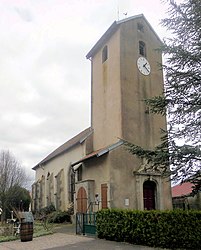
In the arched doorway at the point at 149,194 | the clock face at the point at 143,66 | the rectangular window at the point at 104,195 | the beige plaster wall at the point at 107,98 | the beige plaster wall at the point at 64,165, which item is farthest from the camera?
the beige plaster wall at the point at 64,165

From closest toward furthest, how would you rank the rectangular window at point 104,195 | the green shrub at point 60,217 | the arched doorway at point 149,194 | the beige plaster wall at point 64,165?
the rectangular window at point 104,195 < the arched doorway at point 149,194 < the green shrub at point 60,217 < the beige plaster wall at point 64,165

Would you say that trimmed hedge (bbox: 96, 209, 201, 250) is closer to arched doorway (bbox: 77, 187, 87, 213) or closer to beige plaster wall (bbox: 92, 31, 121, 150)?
arched doorway (bbox: 77, 187, 87, 213)

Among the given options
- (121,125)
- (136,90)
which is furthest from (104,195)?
(136,90)

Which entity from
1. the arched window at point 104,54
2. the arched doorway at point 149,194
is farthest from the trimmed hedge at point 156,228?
the arched window at point 104,54

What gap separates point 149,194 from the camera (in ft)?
69.9

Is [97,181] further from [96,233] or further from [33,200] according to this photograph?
[33,200]

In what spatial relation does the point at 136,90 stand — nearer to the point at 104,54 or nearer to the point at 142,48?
the point at 142,48

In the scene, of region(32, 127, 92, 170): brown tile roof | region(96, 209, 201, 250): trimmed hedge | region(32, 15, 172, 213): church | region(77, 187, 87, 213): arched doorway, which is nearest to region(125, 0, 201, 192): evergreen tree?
region(96, 209, 201, 250): trimmed hedge

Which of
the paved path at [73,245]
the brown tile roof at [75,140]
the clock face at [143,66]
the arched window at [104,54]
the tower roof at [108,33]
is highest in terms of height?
the tower roof at [108,33]

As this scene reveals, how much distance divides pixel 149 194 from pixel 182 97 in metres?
11.1

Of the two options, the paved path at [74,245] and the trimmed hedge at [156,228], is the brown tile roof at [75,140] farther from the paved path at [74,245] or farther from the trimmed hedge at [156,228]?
the trimmed hedge at [156,228]

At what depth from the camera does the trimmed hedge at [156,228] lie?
37.0 ft

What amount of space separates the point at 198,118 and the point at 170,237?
4642mm

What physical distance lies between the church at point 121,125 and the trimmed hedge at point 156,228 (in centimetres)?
466
